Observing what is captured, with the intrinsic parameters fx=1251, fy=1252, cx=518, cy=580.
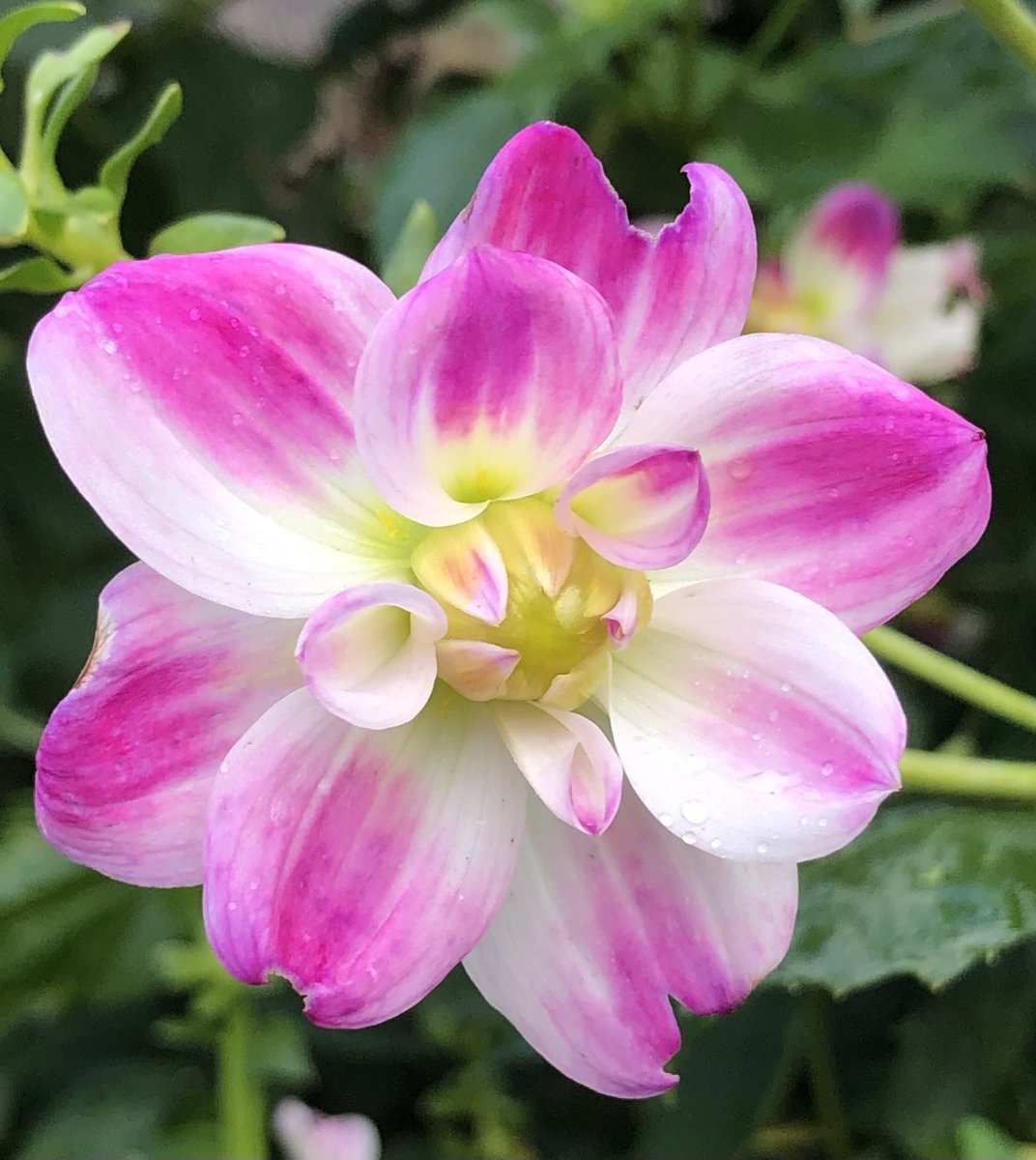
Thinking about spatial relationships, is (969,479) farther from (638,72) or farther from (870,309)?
(638,72)

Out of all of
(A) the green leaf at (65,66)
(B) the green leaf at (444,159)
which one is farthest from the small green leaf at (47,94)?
(B) the green leaf at (444,159)

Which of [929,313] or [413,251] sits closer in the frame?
[413,251]

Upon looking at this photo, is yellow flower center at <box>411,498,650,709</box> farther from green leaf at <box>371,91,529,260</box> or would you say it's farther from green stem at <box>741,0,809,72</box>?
green stem at <box>741,0,809,72</box>

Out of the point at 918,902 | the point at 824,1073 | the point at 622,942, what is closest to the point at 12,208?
the point at 622,942

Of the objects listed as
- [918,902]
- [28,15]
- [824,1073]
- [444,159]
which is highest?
[28,15]

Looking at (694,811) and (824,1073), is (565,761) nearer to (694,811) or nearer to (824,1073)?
(694,811)

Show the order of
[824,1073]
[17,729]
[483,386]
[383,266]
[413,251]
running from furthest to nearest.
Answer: [17,729] < [824,1073] < [383,266] < [413,251] < [483,386]

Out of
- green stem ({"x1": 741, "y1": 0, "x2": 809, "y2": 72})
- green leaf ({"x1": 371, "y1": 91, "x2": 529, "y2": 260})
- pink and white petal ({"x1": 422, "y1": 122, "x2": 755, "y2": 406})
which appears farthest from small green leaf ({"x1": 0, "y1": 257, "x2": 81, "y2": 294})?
green stem ({"x1": 741, "y1": 0, "x2": 809, "y2": 72})
